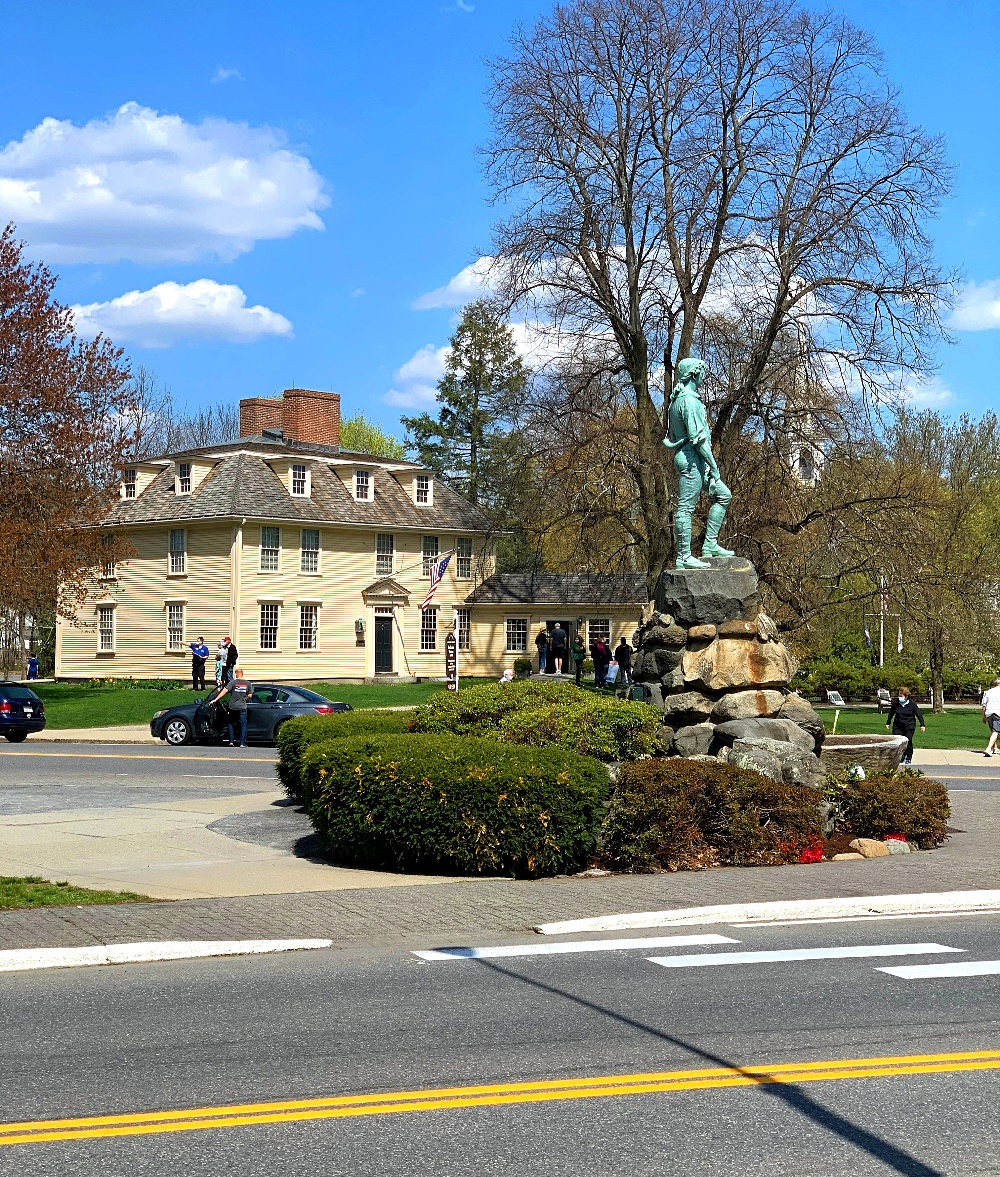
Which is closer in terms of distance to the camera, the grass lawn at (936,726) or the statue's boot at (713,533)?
the statue's boot at (713,533)

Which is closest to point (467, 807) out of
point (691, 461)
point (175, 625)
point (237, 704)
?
point (691, 461)

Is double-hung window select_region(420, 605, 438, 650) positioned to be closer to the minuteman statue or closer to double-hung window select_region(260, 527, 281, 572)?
double-hung window select_region(260, 527, 281, 572)

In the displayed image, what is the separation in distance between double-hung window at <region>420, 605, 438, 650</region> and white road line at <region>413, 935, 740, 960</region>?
4455 centimetres

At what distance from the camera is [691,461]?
16.9 metres

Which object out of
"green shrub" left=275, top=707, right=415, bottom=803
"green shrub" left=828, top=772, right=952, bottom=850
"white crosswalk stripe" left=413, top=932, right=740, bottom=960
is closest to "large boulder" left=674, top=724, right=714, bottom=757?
"green shrub" left=828, top=772, right=952, bottom=850

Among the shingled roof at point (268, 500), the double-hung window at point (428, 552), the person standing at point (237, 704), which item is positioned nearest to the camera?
the person standing at point (237, 704)

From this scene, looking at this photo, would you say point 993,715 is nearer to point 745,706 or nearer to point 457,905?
point 745,706

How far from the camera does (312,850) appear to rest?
13.6 meters

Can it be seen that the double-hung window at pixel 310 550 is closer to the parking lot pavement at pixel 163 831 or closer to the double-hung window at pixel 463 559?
the double-hung window at pixel 463 559

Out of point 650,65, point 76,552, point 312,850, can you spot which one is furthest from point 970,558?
point 312,850

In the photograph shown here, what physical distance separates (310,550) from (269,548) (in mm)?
1740

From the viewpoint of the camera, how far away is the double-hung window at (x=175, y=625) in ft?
167

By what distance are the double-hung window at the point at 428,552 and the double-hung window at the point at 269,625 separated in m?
6.97

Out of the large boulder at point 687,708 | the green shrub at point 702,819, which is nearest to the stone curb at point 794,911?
the green shrub at point 702,819
